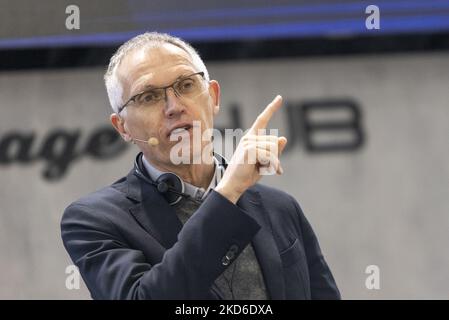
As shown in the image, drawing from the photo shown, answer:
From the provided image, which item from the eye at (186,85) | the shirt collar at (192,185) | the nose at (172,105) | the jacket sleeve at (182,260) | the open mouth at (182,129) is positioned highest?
the eye at (186,85)

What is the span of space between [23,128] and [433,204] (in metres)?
2.37

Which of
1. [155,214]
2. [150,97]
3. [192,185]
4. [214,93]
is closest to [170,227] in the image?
[155,214]

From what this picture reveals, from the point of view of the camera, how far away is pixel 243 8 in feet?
13.5

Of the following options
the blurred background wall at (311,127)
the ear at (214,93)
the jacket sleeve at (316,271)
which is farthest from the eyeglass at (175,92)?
the blurred background wall at (311,127)

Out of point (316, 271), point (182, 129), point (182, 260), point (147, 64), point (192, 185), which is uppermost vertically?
point (147, 64)

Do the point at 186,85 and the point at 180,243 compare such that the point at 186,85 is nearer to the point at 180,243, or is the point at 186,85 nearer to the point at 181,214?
the point at 181,214

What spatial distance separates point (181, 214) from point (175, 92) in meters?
0.26

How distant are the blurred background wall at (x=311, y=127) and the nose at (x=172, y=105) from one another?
2.46m

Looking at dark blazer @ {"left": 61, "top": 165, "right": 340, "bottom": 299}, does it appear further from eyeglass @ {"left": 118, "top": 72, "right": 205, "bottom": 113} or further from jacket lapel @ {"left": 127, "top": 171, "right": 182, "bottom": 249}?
eyeglass @ {"left": 118, "top": 72, "right": 205, "bottom": 113}

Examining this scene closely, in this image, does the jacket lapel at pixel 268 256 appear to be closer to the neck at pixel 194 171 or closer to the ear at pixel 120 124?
the neck at pixel 194 171

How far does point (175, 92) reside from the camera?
1.63 metres

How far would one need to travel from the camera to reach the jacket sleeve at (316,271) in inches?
70.1
